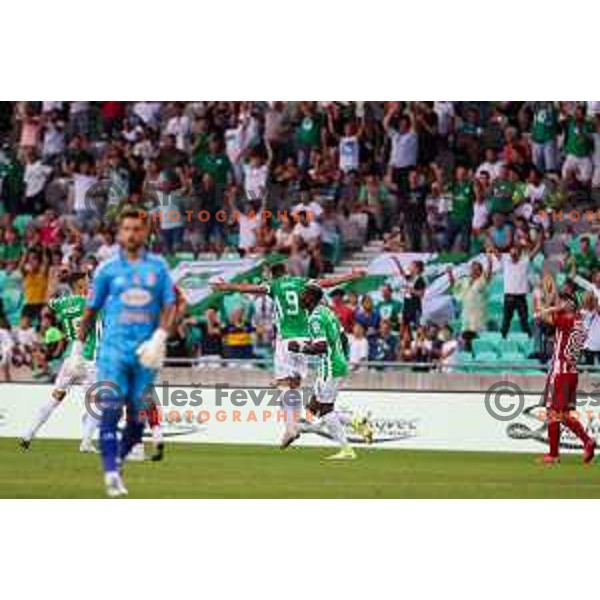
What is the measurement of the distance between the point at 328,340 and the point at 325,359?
250 millimetres

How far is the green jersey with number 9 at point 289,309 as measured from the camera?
22.4 metres

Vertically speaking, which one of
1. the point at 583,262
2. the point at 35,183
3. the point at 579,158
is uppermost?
the point at 579,158

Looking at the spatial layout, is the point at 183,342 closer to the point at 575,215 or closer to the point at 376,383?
the point at 376,383

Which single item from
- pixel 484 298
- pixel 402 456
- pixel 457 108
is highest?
pixel 457 108

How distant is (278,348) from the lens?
75.2ft

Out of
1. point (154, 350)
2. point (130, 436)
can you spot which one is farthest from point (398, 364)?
point (154, 350)

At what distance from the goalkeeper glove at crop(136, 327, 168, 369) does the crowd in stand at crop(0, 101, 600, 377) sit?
14.6 m

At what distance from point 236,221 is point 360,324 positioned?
9.57ft

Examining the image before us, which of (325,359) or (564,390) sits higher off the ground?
(325,359)

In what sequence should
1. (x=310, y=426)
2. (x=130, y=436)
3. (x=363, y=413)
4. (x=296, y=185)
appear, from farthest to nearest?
(x=296, y=185), (x=363, y=413), (x=310, y=426), (x=130, y=436)

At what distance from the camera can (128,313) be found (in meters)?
13.5

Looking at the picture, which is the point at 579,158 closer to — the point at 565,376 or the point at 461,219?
the point at 461,219

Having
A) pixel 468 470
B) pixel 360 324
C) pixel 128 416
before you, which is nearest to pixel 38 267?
pixel 360 324

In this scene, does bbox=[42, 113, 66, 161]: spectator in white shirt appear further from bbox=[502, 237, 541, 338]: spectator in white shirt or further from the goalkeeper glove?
the goalkeeper glove
